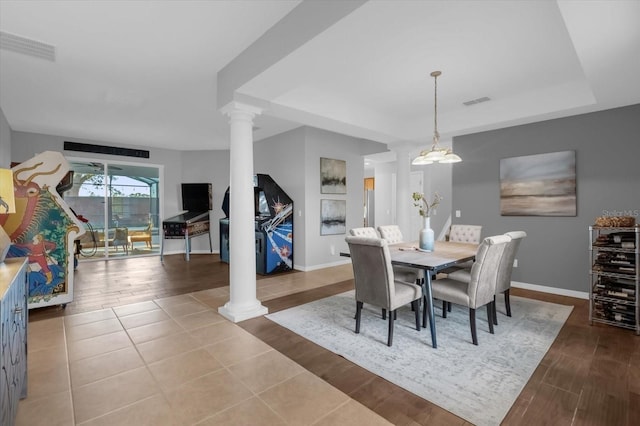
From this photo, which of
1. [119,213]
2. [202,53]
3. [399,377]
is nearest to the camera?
[399,377]

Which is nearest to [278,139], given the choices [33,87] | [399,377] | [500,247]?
[33,87]

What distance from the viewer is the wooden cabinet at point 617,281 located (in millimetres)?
2992

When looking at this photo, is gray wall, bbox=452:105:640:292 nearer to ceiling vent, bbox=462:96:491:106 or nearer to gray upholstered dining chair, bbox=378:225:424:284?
ceiling vent, bbox=462:96:491:106

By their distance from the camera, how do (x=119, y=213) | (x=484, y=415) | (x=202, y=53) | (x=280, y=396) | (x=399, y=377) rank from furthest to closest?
(x=119, y=213), (x=202, y=53), (x=399, y=377), (x=280, y=396), (x=484, y=415)

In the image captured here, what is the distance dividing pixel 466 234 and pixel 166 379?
392 cm

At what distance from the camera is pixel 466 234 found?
169 inches

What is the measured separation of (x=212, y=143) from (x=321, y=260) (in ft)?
12.8

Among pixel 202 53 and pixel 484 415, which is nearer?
pixel 484 415

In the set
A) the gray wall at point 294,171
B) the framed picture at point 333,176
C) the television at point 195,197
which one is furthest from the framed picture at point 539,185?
the television at point 195,197

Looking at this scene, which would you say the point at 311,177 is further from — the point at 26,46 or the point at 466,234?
the point at 26,46

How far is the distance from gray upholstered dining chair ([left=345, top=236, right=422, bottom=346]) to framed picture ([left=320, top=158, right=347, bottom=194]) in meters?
3.17

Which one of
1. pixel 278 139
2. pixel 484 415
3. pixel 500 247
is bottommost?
pixel 484 415

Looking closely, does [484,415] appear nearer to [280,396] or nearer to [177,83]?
[280,396]

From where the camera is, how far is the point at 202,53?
300 centimetres
